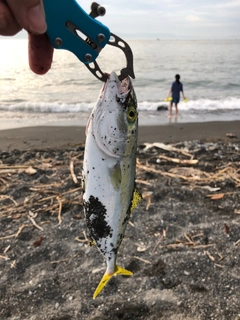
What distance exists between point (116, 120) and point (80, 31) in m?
0.65

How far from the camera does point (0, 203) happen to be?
663cm

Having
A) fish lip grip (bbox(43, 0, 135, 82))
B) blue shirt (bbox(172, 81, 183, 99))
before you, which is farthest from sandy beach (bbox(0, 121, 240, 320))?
blue shirt (bbox(172, 81, 183, 99))

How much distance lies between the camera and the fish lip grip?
2.08 metres

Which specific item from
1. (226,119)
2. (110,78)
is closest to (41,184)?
(110,78)

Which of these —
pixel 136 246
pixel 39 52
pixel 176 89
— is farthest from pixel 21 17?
pixel 176 89

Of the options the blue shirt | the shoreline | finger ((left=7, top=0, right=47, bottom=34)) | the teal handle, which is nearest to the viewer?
finger ((left=7, top=0, right=47, bottom=34))

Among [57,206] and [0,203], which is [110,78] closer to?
[57,206]

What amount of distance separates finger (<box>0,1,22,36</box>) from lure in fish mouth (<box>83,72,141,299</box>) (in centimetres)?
66

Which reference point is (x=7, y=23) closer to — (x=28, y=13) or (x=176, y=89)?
(x=28, y=13)

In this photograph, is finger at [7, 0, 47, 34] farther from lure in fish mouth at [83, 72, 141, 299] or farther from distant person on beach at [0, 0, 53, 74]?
lure in fish mouth at [83, 72, 141, 299]

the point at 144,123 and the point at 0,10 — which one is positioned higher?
the point at 0,10

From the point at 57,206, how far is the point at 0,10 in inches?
194

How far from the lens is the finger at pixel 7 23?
1889 mm

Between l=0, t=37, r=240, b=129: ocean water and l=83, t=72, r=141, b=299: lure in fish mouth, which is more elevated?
l=83, t=72, r=141, b=299: lure in fish mouth
